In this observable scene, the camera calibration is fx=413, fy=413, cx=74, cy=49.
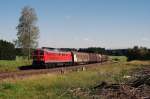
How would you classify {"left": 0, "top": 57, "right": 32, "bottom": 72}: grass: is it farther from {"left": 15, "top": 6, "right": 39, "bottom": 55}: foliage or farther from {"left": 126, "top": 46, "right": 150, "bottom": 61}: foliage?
{"left": 126, "top": 46, "right": 150, "bottom": 61}: foliage

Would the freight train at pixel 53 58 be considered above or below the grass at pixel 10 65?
above

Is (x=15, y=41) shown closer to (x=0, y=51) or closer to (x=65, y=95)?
(x=0, y=51)

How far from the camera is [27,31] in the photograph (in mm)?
100812

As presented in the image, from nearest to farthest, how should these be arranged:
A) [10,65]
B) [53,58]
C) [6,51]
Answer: [53,58], [10,65], [6,51]

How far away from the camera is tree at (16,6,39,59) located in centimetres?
9850

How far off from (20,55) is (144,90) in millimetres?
87831

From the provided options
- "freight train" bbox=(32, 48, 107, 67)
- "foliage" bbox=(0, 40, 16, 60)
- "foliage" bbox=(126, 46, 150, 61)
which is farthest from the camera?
"foliage" bbox=(126, 46, 150, 61)

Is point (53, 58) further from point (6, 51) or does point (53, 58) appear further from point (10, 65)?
point (6, 51)

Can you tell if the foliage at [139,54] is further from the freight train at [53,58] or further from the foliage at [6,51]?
the freight train at [53,58]

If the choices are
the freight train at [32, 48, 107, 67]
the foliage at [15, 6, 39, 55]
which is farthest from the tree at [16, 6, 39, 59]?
the freight train at [32, 48, 107, 67]

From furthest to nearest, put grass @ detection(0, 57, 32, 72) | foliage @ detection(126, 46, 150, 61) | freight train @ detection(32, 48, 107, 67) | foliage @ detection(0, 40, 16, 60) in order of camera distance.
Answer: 1. foliage @ detection(126, 46, 150, 61)
2. foliage @ detection(0, 40, 16, 60)
3. freight train @ detection(32, 48, 107, 67)
4. grass @ detection(0, 57, 32, 72)

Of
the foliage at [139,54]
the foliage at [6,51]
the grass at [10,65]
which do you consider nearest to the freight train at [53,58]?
the grass at [10,65]

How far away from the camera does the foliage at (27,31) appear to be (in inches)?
3882

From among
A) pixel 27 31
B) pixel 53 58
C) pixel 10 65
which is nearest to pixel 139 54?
pixel 27 31
